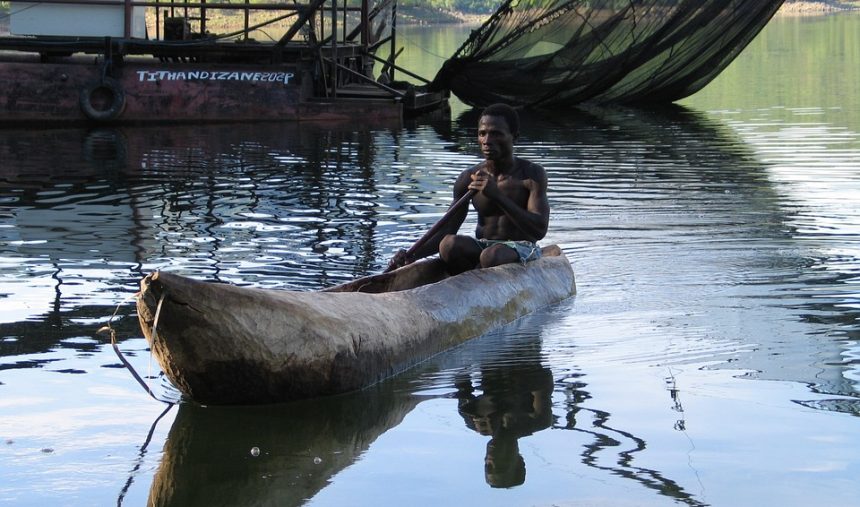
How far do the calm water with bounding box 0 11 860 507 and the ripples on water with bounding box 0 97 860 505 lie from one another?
2 centimetres

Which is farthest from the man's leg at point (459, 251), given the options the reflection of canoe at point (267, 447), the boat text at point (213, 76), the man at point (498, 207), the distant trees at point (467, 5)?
the distant trees at point (467, 5)

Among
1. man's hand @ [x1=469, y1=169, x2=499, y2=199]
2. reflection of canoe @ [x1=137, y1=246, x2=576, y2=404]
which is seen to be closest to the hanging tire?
man's hand @ [x1=469, y1=169, x2=499, y2=199]

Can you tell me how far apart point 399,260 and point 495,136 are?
2.80ft

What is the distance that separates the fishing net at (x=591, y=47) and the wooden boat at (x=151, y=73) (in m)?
1.94

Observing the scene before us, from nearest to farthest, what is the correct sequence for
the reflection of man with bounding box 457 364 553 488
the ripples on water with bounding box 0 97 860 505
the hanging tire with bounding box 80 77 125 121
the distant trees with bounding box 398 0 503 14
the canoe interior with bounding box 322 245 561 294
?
1. the reflection of man with bounding box 457 364 553 488
2. the ripples on water with bounding box 0 97 860 505
3. the canoe interior with bounding box 322 245 561 294
4. the hanging tire with bounding box 80 77 125 121
5. the distant trees with bounding box 398 0 503 14

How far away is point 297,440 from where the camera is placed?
5.04 m

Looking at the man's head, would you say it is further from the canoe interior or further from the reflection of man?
the reflection of man

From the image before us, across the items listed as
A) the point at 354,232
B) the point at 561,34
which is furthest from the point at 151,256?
the point at 561,34

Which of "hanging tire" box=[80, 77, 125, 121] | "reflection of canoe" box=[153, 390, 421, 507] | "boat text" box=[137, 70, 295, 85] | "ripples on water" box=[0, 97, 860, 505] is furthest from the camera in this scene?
"boat text" box=[137, 70, 295, 85]

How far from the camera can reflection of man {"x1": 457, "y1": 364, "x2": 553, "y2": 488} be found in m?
4.69

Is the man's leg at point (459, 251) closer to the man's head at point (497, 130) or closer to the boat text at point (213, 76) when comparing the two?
the man's head at point (497, 130)

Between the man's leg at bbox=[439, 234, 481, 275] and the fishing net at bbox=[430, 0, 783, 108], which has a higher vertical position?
the fishing net at bbox=[430, 0, 783, 108]

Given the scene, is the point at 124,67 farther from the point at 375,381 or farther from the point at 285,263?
the point at 375,381

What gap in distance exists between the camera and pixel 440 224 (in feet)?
23.6
